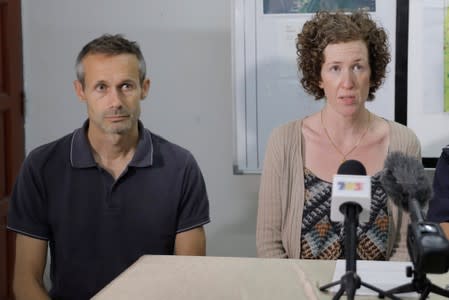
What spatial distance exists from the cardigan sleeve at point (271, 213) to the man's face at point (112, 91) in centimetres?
42

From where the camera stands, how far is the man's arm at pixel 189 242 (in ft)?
6.03

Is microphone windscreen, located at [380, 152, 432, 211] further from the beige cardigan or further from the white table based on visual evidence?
the beige cardigan

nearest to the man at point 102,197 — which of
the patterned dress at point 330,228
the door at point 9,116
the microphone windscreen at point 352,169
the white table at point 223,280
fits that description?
the patterned dress at point 330,228

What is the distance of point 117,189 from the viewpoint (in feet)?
5.97

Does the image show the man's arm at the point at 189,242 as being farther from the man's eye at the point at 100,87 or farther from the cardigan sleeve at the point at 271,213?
the man's eye at the point at 100,87

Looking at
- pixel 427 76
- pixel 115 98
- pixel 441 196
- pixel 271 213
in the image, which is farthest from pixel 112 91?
pixel 427 76

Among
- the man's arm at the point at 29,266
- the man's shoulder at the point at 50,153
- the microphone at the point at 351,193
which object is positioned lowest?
the man's arm at the point at 29,266

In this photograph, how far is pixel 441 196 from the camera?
1.77 meters

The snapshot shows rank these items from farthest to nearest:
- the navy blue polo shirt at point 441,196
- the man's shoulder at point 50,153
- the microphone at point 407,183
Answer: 1. the man's shoulder at point 50,153
2. the navy blue polo shirt at point 441,196
3. the microphone at point 407,183

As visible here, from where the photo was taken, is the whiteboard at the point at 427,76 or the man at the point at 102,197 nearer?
the man at the point at 102,197

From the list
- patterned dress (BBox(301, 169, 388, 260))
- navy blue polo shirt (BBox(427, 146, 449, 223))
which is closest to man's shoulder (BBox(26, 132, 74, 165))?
patterned dress (BBox(301, 169, 388, 260))

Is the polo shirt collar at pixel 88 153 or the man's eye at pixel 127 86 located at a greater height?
the man's eye at pixel 127 86

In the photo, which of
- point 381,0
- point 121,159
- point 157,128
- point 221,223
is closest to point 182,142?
point 157,128

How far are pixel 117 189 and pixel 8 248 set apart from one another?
1.05m
